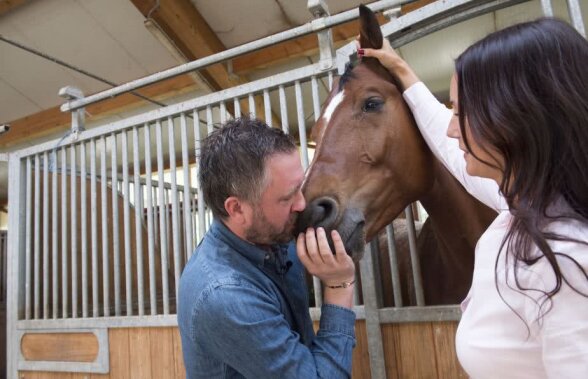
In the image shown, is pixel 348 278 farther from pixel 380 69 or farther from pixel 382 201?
pixel 380 69

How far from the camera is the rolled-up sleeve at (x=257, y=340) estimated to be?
0.79m

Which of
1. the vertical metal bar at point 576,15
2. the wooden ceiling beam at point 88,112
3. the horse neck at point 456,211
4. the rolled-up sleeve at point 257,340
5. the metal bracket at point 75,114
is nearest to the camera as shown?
the rolled-up sleeve at point 257,340

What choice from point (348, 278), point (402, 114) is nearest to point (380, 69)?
point (402, 114)

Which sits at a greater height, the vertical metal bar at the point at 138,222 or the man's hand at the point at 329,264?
the vertical metal bar at the point at 138,222

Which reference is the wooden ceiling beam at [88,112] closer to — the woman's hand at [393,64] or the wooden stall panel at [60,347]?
the wooden stall panel at [60,347]

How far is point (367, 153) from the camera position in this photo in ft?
3.80

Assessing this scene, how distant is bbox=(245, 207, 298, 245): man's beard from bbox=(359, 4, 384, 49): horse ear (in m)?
0.59

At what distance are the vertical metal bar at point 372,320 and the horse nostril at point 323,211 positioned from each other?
13.3 inches

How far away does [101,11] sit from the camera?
12.0 feet

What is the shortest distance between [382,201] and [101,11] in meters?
3.39

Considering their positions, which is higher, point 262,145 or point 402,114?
point 402,114

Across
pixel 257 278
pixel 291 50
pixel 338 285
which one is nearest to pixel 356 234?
pixel 338 285

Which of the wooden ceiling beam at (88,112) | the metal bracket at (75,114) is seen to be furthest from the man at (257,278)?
the wooden ceiling beam at (88,112)

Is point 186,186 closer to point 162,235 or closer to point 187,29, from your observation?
point 162,235
